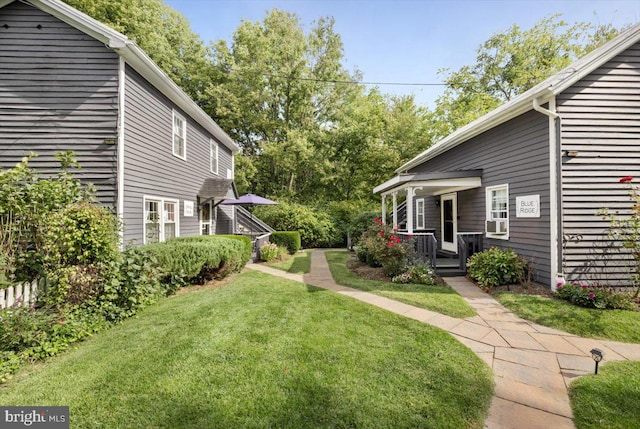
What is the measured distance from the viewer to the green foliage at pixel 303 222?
47.7ft

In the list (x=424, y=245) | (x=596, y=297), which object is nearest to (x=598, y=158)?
(x=596, y=297)

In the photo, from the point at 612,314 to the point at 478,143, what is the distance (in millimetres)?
5380

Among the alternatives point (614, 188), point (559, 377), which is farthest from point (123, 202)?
point (614, 188)

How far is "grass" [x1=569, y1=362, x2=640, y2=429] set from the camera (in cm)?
227

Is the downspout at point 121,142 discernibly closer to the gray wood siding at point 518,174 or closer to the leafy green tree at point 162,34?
the gray wood siding at point 518,174

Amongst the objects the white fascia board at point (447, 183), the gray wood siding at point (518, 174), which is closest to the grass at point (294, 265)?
the white fascia board at point (447, 183)

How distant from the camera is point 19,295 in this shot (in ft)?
13.2

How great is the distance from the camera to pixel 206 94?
61.3 ft

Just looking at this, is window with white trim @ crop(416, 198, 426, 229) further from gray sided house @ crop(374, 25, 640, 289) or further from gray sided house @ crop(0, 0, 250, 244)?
gray sided house @ crop(0, 0, 250, 244)

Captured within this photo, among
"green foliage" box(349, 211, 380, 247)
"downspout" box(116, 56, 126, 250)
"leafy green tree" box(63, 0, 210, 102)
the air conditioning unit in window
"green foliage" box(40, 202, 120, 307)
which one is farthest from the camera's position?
"leafy green tree" box(63, 0, 210, 102)

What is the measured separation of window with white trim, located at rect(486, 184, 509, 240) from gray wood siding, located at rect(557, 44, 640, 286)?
145 centimetres

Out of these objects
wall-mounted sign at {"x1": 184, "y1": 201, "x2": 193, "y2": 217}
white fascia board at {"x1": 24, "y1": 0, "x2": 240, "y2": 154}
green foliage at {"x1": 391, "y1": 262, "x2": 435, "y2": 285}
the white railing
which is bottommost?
green foliage at {"x1": 391, "y1": 262, "x2": 435, "y2": 285}

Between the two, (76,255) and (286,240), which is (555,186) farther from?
(286,240)

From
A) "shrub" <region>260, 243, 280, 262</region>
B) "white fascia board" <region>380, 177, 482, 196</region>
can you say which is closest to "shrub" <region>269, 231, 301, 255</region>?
"shrub" <region>260, 243, 280, 262</region>
